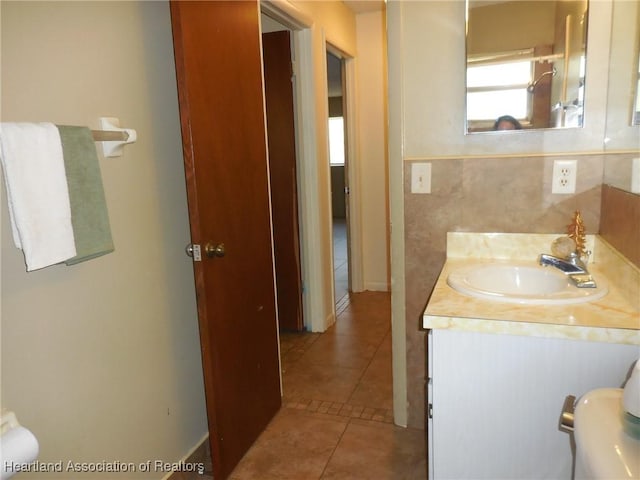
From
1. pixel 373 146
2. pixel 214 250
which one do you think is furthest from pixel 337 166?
pixel 214 250

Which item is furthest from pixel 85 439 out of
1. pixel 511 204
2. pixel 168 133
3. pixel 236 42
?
pixel 511 204

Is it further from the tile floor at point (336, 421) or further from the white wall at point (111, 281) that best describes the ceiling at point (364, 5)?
the tile floor at point (336, 421)

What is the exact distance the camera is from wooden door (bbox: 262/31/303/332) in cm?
311

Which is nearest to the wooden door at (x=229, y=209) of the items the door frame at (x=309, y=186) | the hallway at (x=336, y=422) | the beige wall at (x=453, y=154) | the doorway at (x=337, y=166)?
the hallway at (x=336, y=422)

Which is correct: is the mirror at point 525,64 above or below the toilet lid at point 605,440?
above

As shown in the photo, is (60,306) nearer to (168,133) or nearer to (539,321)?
(168,133)

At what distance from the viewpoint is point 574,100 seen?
1.63 m

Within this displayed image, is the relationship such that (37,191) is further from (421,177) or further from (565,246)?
(565,246)

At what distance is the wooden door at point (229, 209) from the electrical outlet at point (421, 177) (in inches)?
26.7

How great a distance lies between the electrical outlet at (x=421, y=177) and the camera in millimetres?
1887

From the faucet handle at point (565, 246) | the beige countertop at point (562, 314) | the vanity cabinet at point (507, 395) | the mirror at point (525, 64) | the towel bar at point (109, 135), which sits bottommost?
the vanity cabinet at point (507, 395)

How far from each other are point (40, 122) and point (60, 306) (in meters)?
0.50

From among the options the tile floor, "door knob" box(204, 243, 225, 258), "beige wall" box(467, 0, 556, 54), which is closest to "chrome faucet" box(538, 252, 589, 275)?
"beige wall" box(467, 0, 556, 54)

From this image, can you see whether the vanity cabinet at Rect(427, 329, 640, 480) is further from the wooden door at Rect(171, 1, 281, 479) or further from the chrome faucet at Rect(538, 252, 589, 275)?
the wooden door at Rect(171, 1, 281, 479)
